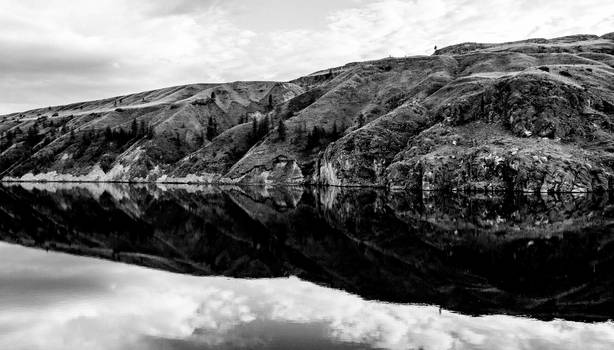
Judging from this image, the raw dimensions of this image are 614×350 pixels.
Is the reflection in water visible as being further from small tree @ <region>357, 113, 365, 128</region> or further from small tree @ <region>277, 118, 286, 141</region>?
small tree @ <region>277, 118, 286, 141</region>

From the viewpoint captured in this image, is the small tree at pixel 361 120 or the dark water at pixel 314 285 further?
the small tree at pixel 361 120

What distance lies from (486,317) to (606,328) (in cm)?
483

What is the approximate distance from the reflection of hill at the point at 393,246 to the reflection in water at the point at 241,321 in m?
2.42

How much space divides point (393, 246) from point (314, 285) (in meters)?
15.1

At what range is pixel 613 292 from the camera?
27266 millimetres

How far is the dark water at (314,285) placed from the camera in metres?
21.0

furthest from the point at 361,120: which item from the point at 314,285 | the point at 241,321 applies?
the point at 241,321

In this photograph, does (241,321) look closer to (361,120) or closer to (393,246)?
(393,246)

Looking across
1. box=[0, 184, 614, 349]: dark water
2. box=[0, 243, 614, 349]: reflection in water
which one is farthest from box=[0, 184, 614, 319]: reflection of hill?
box=[0, 243, 614, 349]: reflection in water

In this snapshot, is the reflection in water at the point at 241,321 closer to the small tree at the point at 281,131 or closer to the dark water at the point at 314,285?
the dark water at the point at 314,285

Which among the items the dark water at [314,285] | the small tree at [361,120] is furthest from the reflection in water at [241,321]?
the small tree at [361,120]

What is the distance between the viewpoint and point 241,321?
22891mm

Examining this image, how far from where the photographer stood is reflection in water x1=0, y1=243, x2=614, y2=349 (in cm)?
2000

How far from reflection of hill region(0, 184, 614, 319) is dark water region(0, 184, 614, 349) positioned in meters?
0.20
